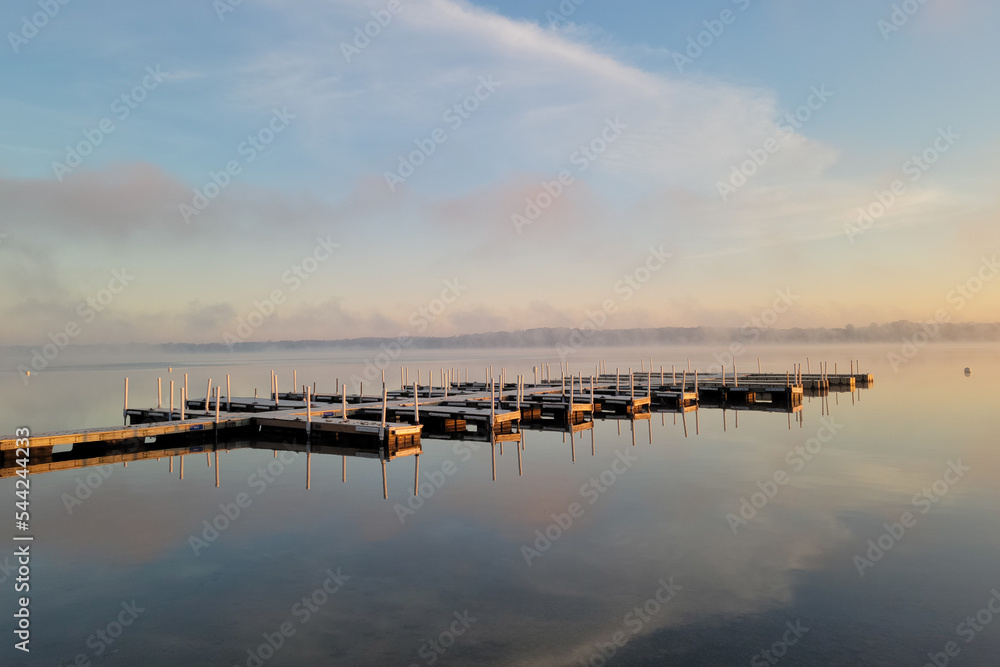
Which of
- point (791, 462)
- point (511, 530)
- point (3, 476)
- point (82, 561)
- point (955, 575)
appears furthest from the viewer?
point (791, 462)

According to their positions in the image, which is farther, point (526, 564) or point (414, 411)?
point (414, 411)

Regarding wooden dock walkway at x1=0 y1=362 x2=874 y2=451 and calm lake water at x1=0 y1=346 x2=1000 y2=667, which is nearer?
calm lake water at x1=0 y1=346 x2=1000 y2=667

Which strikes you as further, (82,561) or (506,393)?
(506,393)

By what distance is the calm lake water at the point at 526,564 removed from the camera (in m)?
9.68

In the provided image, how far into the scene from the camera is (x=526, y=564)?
13.1 metres

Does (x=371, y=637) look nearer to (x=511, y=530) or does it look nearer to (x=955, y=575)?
(x=511, y=530)

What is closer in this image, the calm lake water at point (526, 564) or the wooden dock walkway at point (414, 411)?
Answer: the calm lake water at point (526, 564)

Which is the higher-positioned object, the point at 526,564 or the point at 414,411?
the point at 414,411

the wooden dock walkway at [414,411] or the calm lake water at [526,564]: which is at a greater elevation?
the wooden dock walkway at [414,411]

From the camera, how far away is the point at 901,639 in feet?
32.0

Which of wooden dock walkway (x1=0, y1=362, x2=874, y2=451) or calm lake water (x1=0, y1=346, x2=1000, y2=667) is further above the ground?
wooden dock walkway (x1=0, y1=362, x2=874, y2=451)

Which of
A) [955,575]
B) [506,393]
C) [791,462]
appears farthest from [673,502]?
[506,393]

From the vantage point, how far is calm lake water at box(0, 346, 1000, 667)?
9.68 meters

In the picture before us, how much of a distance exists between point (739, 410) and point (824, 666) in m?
38.6
